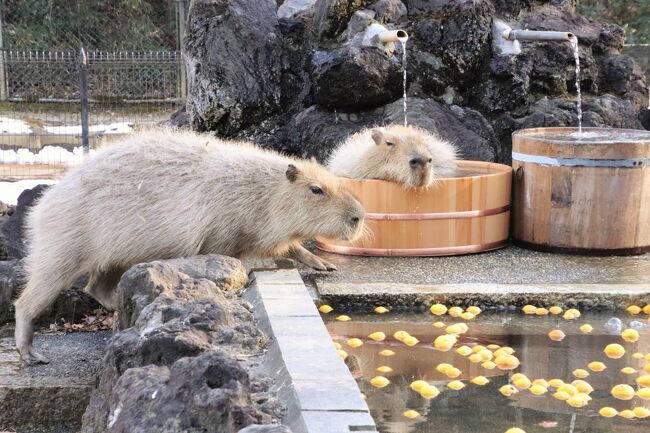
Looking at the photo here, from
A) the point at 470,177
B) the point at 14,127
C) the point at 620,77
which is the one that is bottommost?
the point at 14,127

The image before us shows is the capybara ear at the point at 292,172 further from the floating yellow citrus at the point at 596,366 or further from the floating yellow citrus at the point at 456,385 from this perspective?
the floating yellow citrus at the point at 596,366

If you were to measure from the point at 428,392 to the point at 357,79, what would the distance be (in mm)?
4377

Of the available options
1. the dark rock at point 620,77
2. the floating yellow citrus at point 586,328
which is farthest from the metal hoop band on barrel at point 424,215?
the dark rock at point 620,77

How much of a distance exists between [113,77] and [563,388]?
1576cm

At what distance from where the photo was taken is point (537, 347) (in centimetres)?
468

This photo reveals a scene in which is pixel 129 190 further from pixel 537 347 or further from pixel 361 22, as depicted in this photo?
pixel 361 22

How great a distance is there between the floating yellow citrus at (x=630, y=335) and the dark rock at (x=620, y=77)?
452 cm

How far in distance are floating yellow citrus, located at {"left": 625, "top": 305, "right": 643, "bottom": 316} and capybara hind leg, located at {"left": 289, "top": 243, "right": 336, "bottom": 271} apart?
5.76 ft

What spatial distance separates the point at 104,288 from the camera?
18.6 ft

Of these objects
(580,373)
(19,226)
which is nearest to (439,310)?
(580,373)

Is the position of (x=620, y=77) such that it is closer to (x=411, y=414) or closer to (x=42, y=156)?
(x=411, y=414)

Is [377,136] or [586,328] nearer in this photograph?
[586,328]

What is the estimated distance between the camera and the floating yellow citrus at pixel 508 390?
3986 millimetres

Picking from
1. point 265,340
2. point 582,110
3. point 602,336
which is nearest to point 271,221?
point 265,340
